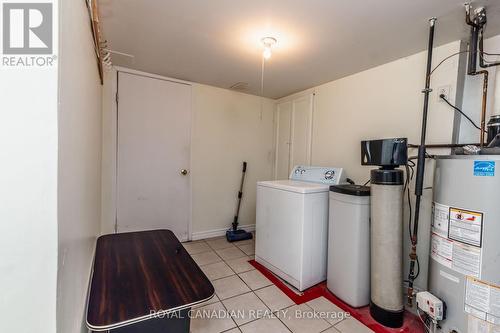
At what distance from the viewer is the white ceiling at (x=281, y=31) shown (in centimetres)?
151

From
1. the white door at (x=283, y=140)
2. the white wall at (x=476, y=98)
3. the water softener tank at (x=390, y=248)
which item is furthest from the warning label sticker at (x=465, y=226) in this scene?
the white door at (x=283, y=140)

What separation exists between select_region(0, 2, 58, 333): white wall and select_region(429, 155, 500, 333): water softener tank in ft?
6.27

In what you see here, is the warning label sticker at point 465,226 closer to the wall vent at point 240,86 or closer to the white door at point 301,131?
the white door at point 301,131

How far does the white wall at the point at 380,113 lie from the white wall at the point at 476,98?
0.08 m

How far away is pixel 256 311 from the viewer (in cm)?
183

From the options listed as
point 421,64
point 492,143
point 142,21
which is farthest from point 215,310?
point 421,64

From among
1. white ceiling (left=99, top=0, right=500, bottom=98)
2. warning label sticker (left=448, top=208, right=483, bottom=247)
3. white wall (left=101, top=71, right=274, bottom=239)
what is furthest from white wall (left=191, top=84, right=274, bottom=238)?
warning label sticker (left=448, top=208, right=483, bottom=247)

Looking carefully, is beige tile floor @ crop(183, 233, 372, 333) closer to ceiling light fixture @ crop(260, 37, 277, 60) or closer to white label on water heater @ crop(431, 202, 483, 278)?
white label on water heater @ crop(431, 202, 483, 278)

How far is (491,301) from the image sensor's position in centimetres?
122

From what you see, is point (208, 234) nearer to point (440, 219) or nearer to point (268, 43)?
point (268, 43)

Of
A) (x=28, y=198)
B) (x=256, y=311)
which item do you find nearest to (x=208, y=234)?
(x=256, y=311)

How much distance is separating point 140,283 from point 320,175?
204 centimetres

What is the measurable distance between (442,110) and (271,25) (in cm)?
157

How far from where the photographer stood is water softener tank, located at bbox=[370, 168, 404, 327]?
5.52ft
